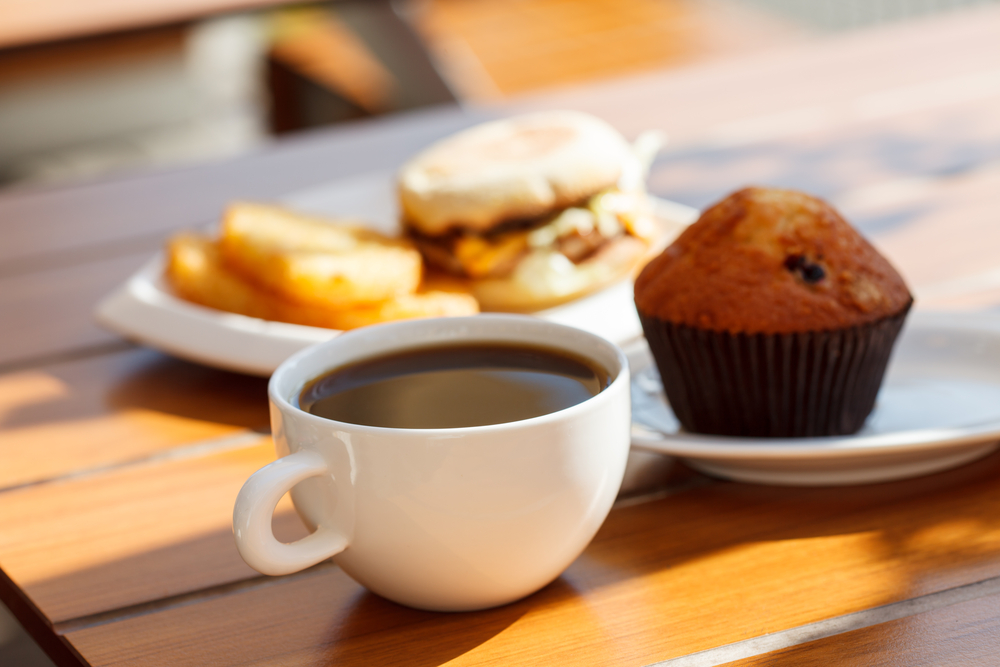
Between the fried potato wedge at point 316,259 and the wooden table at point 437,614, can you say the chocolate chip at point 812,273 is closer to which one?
the wooden table at point 437,614

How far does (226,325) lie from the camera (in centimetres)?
103

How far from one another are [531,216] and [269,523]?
79 cm

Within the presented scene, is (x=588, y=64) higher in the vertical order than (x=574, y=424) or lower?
lower

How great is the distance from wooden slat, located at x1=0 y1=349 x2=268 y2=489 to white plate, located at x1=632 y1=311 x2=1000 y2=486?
1.23 ft

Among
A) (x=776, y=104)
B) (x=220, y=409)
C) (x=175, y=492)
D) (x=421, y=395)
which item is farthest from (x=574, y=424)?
(x=776, y=104)

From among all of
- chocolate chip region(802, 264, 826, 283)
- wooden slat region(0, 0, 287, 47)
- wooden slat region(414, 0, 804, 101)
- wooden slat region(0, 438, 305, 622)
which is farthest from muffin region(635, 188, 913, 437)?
wooden slat region(414, 0, 804, 101)

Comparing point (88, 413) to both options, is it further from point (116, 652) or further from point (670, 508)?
point (670, 508)

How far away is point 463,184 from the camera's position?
4.15 feet

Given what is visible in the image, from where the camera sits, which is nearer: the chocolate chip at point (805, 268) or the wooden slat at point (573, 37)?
the chocolate chip at point (805, 268)

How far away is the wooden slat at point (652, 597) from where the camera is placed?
0.56m

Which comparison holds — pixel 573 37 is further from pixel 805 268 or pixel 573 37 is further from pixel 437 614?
pixel 437 614

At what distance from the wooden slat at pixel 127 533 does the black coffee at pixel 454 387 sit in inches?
5.1

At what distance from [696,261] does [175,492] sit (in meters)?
0.44

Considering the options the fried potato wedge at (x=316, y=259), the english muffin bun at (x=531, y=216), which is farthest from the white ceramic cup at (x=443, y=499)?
the english muffin bun at (x=531, y=216)
